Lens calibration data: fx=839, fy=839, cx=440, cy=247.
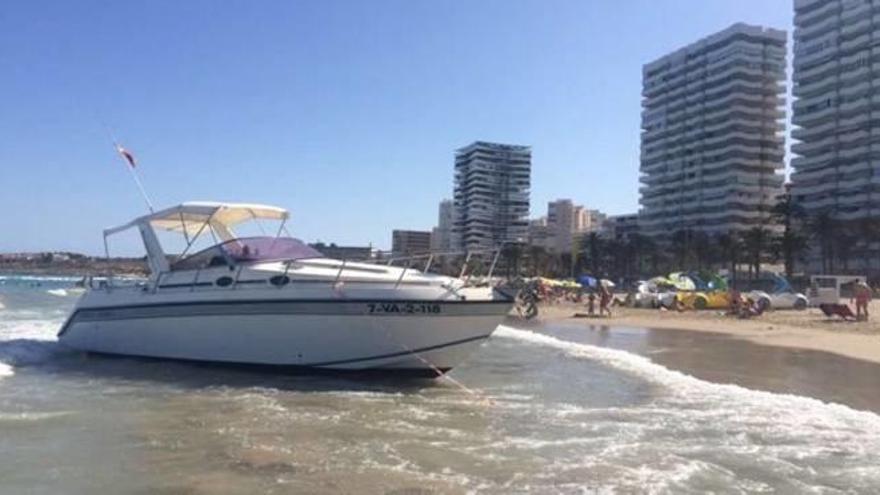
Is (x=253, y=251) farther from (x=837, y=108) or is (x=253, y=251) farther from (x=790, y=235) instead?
(x=837, y=108)

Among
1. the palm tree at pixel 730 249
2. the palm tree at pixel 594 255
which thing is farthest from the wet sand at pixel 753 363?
the palm tree at pixel 594 255

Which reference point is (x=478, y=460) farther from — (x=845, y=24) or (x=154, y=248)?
(x=845, y=24)

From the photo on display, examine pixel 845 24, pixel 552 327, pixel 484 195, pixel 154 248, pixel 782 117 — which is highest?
pixel 845 24

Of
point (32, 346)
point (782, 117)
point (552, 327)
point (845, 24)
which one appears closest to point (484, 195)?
point (782, 117)

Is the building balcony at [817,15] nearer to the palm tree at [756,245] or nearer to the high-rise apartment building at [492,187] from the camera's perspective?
the palm tree at [756,245]

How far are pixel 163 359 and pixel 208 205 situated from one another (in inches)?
119

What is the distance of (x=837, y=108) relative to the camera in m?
133

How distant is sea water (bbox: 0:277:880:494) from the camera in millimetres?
7453

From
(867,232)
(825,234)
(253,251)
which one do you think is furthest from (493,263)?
(825,234)

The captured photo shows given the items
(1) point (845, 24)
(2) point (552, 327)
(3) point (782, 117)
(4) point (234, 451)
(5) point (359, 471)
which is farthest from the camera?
(3) point (782, 117)

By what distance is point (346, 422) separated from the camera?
10.2 metres

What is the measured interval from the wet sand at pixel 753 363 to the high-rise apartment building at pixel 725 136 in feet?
419

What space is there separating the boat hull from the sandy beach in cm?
1111

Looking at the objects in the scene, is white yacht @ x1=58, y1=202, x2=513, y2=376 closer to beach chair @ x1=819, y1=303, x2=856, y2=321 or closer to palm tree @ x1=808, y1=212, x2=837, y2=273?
beach chair @ x1=819, y1=303, x2=856, y2=321
